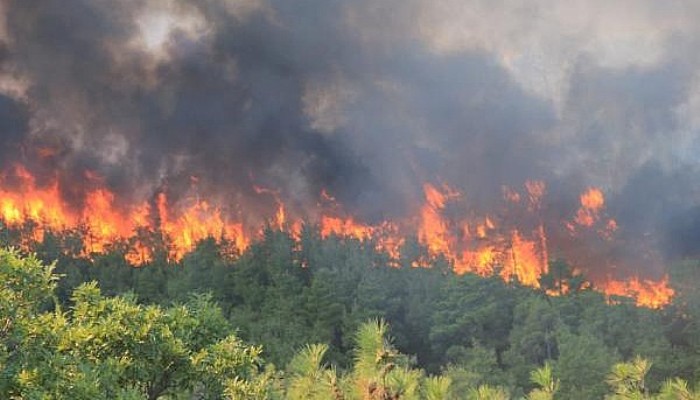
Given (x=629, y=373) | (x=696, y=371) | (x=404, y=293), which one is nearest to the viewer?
(x=629, y=373)

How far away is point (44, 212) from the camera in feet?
357

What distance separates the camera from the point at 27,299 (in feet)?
34.3

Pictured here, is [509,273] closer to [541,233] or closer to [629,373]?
[541,233]

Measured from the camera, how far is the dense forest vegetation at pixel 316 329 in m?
10.1

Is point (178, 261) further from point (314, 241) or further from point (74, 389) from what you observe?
point (74, 389)

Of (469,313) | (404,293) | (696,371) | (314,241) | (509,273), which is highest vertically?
(314,241)

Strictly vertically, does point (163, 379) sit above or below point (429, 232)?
below

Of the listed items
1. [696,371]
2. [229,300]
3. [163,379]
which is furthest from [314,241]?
[163,379]

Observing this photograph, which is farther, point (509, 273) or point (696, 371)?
point (509, 273)

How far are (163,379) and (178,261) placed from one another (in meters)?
85.6

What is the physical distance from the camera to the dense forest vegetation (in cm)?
1007

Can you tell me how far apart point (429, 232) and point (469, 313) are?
125ft

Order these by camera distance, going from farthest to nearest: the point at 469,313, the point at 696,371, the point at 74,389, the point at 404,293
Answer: the point at 404,293, the point at 469,313, the point at 696,371, the point at 74,389

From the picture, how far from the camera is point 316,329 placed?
65375mm
